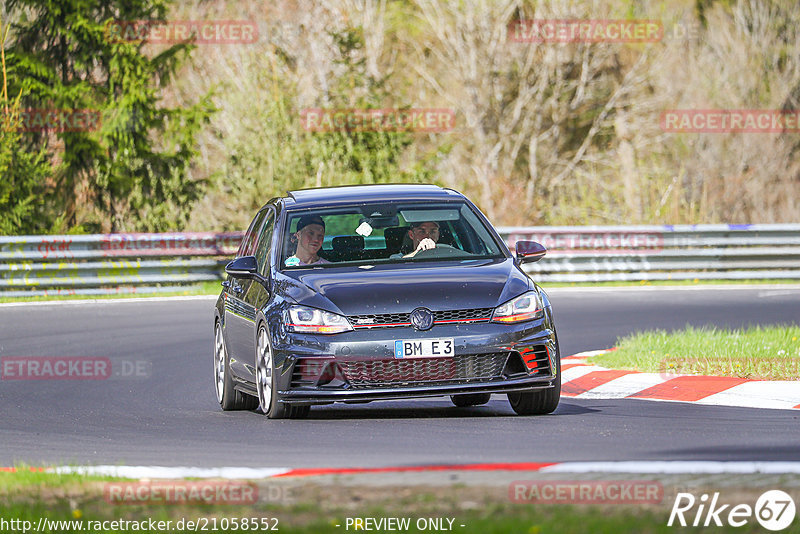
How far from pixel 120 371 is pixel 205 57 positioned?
1340 inches

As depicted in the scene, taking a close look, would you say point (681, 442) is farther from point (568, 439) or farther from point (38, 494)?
point (38, 494)

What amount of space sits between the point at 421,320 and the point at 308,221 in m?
1.81

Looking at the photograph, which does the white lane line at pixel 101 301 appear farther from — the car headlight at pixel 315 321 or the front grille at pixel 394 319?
the front grille at pixel 394 319

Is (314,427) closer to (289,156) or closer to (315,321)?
(315,321)

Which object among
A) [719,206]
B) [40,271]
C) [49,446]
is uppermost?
[49,446]

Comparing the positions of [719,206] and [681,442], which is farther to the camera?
[719,206]

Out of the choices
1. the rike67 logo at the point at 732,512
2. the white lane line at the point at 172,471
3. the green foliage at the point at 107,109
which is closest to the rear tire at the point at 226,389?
the white lane line at the point at 172,471

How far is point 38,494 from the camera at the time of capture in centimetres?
704

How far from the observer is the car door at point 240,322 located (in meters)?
11.2

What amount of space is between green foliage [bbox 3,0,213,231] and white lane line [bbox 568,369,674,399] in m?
17.6

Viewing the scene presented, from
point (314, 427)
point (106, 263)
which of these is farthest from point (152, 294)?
point (314, 427)

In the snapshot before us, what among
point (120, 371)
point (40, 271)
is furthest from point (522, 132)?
point (120, 371)

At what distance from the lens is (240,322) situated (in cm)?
1154

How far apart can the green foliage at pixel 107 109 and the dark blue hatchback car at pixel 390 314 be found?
18.5m
